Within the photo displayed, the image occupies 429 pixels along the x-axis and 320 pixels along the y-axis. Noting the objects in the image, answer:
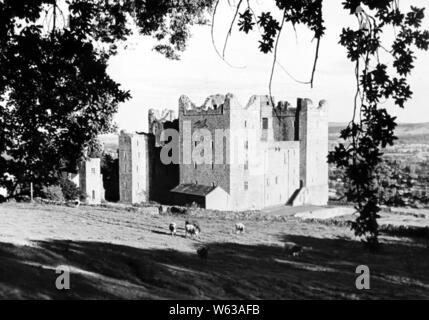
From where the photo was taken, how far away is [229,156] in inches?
1992

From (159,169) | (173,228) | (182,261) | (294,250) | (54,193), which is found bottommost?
(294,250)

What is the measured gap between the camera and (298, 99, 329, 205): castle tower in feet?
201

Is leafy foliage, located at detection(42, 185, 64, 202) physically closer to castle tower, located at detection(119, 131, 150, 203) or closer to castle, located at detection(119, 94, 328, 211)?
castle tower, located at detection(119, 131, 150, 203)

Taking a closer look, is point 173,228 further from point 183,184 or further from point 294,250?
point 183,184

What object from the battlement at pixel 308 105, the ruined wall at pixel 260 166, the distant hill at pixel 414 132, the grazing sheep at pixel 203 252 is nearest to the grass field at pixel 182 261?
the grazing sheep at pixel 203 252

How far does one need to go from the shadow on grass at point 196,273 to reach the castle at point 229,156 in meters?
23.6

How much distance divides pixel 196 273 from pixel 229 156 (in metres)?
33.1

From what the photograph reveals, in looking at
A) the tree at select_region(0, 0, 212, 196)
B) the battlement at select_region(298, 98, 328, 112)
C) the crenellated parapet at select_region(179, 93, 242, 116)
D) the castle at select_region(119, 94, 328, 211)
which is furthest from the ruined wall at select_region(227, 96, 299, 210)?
the tree at select_region(0, 0, 212, 196)

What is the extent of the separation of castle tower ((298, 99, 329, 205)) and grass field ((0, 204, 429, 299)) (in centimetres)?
2859

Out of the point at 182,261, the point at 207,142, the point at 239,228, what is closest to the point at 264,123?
the point at 207,142

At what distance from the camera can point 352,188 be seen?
6.48 metres

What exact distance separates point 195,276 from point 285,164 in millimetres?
41930
